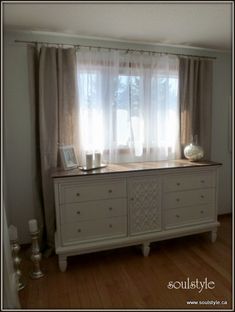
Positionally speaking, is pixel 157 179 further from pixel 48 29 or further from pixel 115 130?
pixel 48 29

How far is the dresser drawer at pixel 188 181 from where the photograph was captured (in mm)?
2488

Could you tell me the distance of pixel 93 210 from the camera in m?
2.26

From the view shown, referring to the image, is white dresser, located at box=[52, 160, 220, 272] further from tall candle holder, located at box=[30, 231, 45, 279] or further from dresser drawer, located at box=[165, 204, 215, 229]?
tall candle holder, located at box=[30, 231, 45, 279]

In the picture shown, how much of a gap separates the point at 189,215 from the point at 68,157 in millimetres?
1465

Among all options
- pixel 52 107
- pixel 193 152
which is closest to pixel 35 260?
pixel 52 107

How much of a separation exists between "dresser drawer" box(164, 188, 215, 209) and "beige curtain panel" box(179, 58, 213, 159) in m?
0.65

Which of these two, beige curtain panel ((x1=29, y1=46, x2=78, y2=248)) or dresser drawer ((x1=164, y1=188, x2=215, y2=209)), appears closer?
beige curtain panel ((x1=29, y1=46, x2=78, y2=248))

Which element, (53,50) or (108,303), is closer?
(108,303)

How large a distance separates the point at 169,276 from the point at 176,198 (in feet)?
2.52

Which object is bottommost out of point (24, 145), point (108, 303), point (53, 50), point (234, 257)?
point (108, 303)

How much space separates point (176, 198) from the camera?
253 centimetres

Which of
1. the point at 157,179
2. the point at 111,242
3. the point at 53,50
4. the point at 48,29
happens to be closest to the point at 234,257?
the point at 157,179

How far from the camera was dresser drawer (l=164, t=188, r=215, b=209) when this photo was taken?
251cm

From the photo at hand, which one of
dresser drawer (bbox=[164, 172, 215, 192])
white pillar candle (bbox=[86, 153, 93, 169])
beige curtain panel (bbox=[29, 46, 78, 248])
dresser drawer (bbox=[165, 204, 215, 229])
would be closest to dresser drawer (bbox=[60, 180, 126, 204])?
white pillar candle (bbox=[86, 153, 93, 169])
